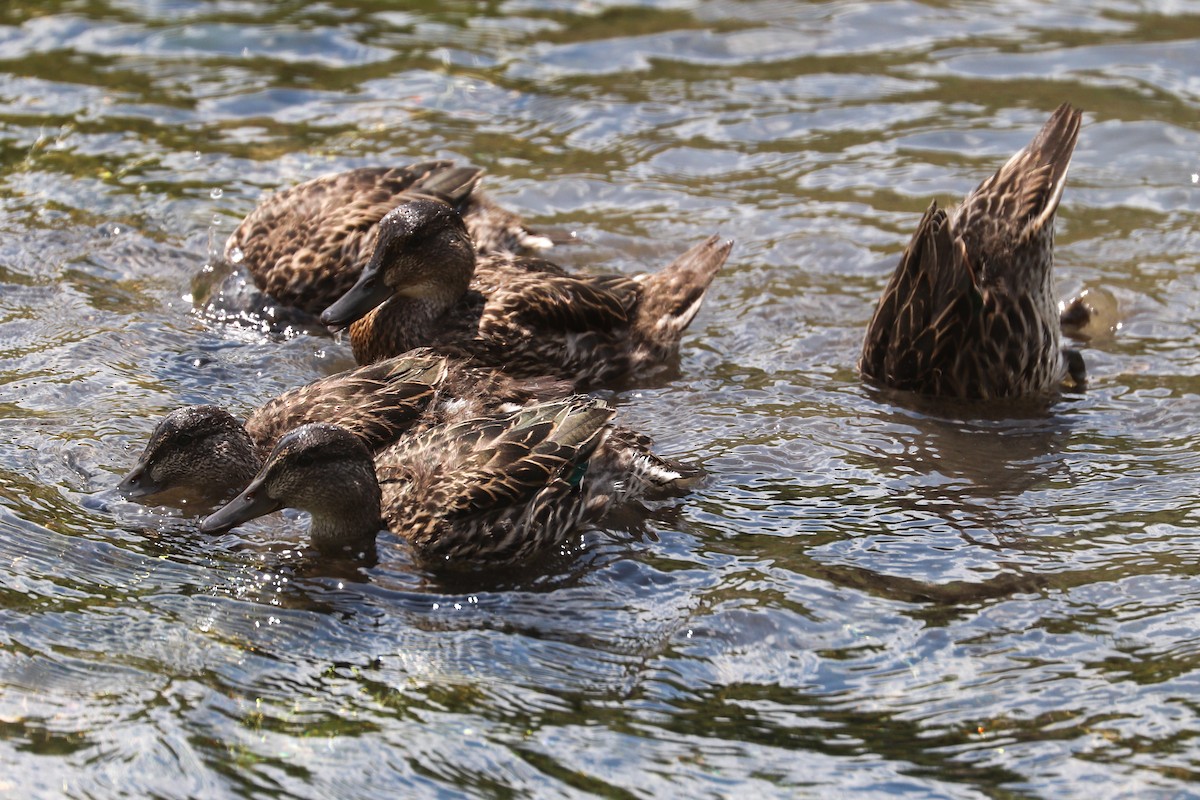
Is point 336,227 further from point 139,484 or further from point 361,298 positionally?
point 139,484

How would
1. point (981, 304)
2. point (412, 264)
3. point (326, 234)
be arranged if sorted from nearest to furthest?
point (981, 304) < point (412, 264) < point (326, 234)

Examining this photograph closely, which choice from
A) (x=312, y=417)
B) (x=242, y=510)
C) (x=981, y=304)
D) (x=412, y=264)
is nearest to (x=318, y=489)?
(x=242, y=510)

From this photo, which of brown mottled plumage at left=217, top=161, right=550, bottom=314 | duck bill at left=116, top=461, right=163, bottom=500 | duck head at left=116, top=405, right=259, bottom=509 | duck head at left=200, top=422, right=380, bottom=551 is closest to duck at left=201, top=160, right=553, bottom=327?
brown mottled plumage at left=217, top=161, right=550, bottom=314

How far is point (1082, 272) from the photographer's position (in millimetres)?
9734

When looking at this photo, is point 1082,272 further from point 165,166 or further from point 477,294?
point 165,166

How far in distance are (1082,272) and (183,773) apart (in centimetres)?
668

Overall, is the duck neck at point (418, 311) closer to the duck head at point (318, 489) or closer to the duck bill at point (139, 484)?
the duck head at point (318, 489)

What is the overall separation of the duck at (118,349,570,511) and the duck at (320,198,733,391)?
34cm

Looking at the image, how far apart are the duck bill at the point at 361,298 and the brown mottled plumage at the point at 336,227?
557mm

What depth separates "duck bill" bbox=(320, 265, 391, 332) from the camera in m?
8.38

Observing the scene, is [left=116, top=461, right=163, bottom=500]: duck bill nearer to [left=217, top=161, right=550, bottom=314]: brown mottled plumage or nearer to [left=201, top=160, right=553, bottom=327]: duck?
[left=201, top=160, right=553, bottom=327]: duck

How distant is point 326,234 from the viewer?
364 inches

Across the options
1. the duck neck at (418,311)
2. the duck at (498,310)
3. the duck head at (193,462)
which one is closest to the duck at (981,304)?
the duck at (498,310)

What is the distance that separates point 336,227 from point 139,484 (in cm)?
273
